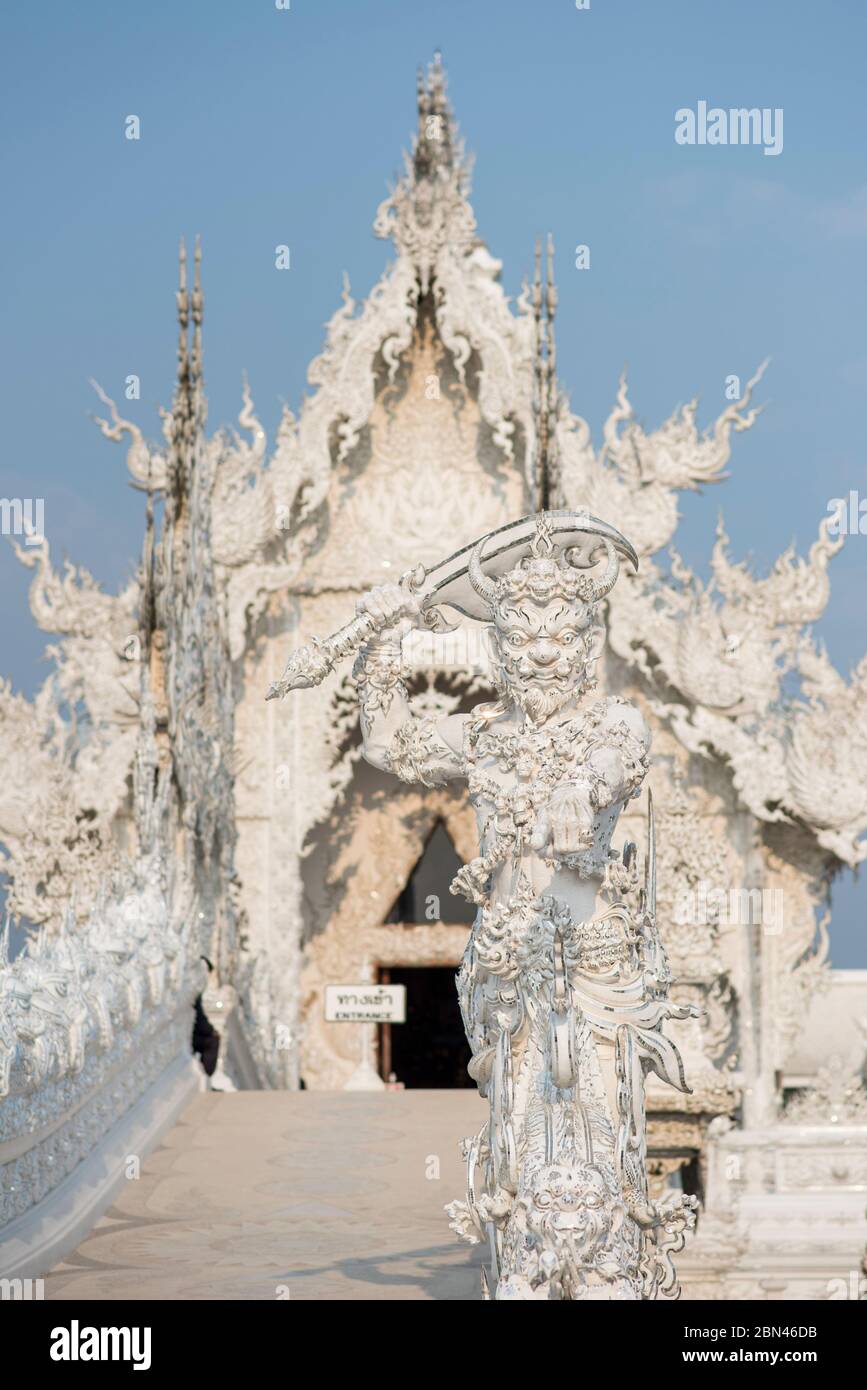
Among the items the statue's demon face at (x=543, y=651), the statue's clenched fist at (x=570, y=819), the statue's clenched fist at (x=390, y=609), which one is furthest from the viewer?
the statue's clenched fist at (x=390, y=609)

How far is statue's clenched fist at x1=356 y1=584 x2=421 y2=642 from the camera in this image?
389 cm

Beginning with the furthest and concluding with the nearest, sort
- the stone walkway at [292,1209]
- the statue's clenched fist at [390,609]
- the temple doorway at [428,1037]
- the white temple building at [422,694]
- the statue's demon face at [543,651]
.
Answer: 1. the temple doorway at [428,1037]
2. the white temple building at [422,694]
3. the stone walkway at [292,1209]
4. the statue's clenched fist at [390,609]
5. the statue's demon face at [543,651]

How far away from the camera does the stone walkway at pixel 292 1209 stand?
181 inches

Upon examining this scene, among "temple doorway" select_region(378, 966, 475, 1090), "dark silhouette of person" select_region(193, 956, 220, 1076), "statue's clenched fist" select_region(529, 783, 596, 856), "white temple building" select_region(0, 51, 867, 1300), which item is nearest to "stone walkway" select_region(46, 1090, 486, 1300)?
"dark silhouette of person" select_region(193, 956, 220, 1076)

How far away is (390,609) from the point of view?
153 inches

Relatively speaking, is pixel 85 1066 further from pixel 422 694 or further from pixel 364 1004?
pixel 422 694

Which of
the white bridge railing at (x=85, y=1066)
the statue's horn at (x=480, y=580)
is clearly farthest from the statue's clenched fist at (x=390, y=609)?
the white bridge railing at (x=85, y=1066)

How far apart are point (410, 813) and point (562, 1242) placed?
10.6m

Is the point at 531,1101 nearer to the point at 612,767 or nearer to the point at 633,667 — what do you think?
the point at 612,767

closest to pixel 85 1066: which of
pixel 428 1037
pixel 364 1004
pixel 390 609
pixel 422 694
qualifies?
pixel 390 609

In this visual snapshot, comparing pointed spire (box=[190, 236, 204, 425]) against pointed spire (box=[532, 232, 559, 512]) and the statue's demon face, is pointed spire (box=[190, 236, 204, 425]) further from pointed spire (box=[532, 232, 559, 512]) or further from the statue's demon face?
the statue's demon face

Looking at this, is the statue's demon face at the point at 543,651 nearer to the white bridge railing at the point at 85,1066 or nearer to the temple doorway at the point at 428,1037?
the white bridge railing at the point at 85,1066

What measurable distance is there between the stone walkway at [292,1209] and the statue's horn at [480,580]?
1.64 m
